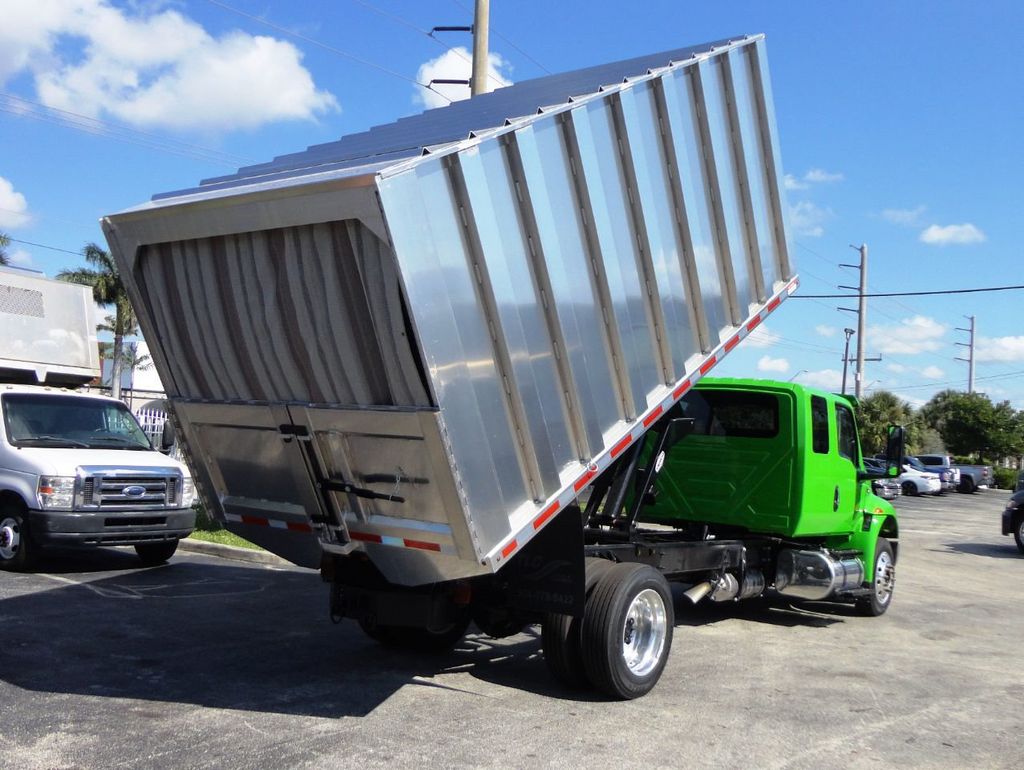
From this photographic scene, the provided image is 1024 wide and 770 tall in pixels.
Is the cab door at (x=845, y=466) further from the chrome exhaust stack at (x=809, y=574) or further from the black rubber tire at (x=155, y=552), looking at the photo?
the black rubber tire at (x=155, y=552)

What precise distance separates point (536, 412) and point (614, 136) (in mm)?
1933

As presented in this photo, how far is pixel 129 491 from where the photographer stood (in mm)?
10867

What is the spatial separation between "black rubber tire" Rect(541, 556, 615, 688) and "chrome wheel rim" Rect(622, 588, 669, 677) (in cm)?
35

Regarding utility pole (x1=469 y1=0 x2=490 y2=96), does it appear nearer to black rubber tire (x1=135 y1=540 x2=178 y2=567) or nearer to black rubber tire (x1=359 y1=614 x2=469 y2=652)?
black rubber tire (x1=135 y1=540 x2=178 y2=567)

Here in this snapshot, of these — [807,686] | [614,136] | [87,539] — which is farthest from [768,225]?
[87,539]

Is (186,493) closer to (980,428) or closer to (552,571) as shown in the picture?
(552,571)

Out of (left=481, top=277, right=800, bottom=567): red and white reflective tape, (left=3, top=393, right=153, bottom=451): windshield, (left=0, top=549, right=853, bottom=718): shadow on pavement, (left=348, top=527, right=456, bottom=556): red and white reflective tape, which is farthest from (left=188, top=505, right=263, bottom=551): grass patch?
(left=481, top=277, right=800, bottom=567): red and white reflective tape

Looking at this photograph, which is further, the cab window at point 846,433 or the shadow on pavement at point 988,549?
the shadow on pavement at point 988,549

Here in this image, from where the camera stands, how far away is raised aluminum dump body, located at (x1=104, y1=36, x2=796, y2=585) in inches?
203

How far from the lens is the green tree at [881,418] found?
50.7m

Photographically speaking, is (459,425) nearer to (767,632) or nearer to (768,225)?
(768,225)

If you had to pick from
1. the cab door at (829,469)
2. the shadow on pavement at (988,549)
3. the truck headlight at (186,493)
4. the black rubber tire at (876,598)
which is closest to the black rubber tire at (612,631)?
the cab door at (829,469)

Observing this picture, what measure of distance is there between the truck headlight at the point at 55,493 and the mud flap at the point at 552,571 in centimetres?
600

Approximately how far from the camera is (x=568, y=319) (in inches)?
230
